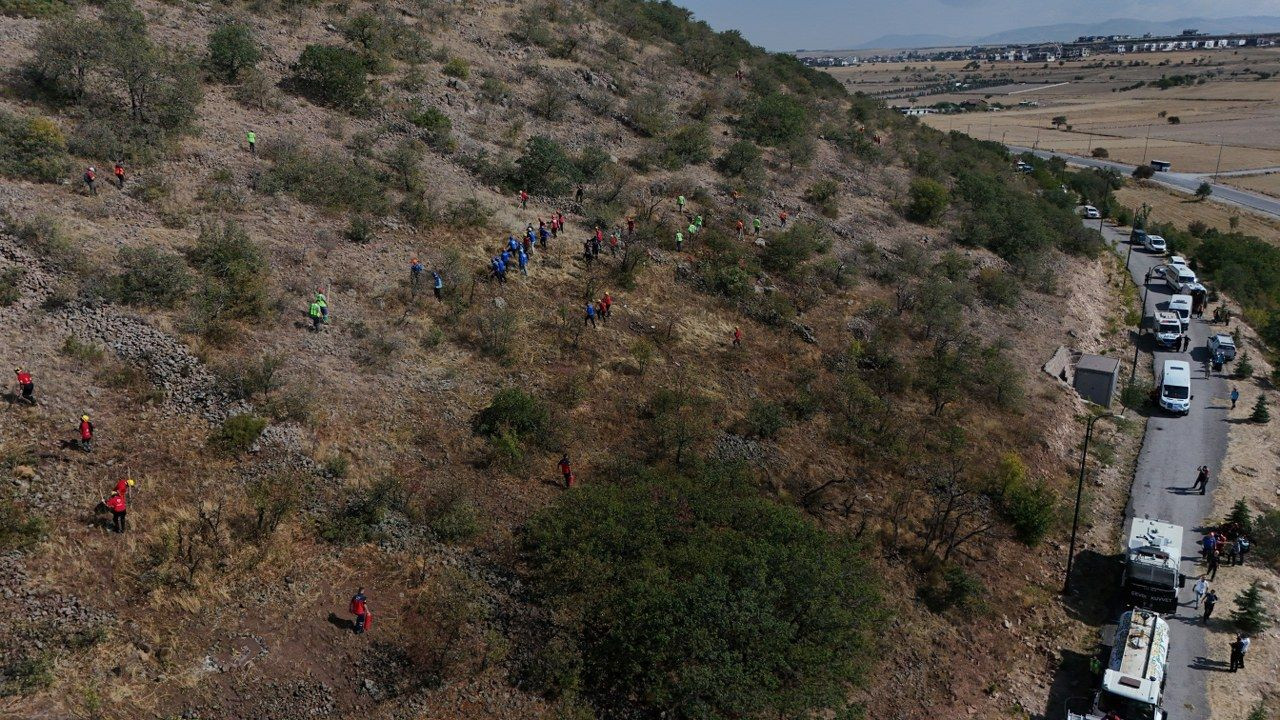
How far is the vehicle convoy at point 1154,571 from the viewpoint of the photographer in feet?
63.1

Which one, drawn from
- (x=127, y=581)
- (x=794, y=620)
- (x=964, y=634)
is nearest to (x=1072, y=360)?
(x=964, y=634)

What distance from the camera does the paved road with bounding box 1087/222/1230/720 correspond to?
1752 cm

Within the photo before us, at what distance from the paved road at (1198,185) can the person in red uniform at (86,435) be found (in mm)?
83163

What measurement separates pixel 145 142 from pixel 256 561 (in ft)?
59.8

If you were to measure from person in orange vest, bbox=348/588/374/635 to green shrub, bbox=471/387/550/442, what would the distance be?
6158 mm

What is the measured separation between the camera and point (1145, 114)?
122 m

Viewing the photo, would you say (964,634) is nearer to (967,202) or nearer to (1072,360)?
(1072,360)

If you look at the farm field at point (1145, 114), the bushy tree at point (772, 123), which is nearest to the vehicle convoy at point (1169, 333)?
the bushy tree at point (772, 123)

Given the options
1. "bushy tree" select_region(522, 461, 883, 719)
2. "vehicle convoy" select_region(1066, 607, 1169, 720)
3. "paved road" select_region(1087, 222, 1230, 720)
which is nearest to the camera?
"bushy tree" select_region(522, 461, 883, 719)

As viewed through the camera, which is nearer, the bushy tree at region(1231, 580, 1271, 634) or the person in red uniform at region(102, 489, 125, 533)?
the person in red uniform at region(102, 489, 125, 533)

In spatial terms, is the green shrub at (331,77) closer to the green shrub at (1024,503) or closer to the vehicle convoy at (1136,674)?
the green shrub at (1024,503)

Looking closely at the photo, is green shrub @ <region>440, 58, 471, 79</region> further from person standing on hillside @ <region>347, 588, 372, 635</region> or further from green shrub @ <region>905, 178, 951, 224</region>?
person standing on hillside @ <region>347, 588, 372, 635</region>

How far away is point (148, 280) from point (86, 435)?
589 cm

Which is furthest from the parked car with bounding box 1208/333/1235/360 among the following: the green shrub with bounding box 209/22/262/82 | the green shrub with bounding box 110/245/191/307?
the green shrub with bounding box 209/22/262/82
